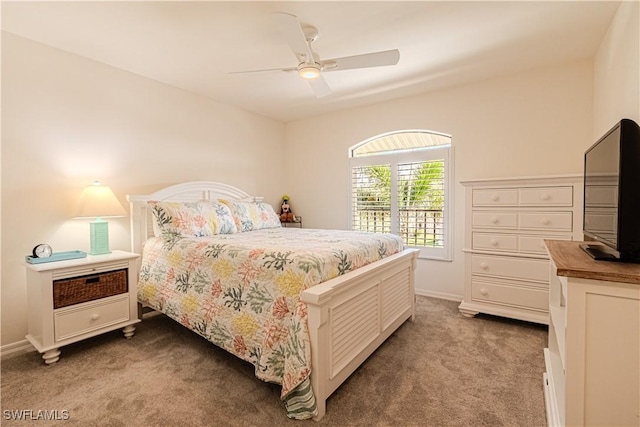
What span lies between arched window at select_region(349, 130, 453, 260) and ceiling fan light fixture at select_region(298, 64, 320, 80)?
1.96m

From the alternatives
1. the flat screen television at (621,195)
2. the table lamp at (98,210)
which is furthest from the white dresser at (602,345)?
the table lamp at (98,210)

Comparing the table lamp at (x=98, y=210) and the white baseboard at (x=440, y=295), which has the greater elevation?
the table lamp at (x=98, y=210)

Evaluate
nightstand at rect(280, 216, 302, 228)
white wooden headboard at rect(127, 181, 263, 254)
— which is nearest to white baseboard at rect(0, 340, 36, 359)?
white wooden headboard at rect(127, 181, 263, 254)

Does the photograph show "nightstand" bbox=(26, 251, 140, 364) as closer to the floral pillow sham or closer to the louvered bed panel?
the floral pillow sham

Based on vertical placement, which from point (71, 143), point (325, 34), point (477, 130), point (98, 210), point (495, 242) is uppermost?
point (325, 34)

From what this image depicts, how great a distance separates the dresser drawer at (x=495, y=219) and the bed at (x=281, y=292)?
0.77 meters

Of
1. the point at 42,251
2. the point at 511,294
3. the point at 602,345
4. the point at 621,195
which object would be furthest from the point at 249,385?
the point at 511,294

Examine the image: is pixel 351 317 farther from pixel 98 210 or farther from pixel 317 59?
pixel 98 210

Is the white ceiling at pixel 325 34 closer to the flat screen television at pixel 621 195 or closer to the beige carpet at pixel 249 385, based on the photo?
the flat screen television at pixel 621 195

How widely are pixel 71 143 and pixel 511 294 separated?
425 centimetres

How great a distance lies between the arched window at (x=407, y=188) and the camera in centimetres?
364

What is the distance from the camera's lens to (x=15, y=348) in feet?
7.75

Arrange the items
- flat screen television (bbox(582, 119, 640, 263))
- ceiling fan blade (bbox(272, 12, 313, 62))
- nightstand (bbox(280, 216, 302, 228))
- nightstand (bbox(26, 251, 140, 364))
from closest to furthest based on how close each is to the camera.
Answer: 1. flat screen television (bbox(582, 119, 640, 263))
2. ceiling fan blade (bbox(272, 12, 313, 62))
3. nightstand (bbox(26, 251, 140, 364))
4. nightstand (bbox(280, 216, 302, 228))

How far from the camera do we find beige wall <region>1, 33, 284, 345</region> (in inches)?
92.4
